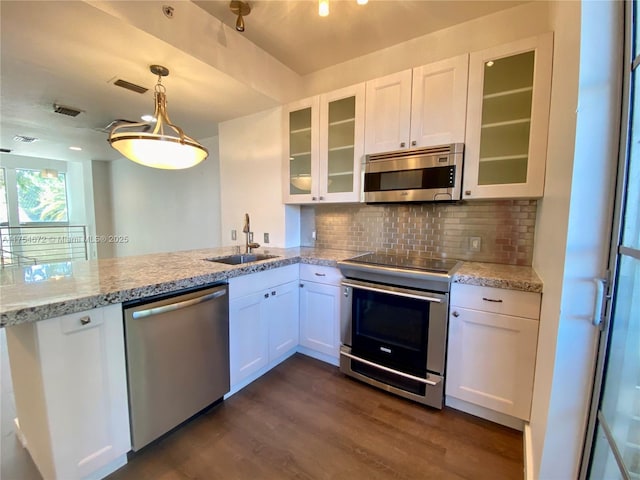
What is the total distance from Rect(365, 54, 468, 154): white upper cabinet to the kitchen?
0.36 meters

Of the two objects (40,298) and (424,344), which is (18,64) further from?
(424,344)

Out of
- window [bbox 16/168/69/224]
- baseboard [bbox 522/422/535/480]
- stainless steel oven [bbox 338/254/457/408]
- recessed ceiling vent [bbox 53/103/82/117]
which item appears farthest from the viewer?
window [bbox 16/168/69/224]

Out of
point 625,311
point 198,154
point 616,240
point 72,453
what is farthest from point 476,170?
point 72,453

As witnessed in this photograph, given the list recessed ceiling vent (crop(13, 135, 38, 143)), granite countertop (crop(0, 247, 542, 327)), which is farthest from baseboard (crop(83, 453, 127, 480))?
recessed ceiling vent (crop(13, 135, 38, 143))

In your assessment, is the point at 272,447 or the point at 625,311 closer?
the point at 625,311

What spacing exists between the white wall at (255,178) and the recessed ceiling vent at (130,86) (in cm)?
97

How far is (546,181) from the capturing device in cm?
159

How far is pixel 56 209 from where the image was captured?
620cm

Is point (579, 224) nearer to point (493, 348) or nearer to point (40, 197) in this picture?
point (493, 348)

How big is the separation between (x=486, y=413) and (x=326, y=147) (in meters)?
2.34

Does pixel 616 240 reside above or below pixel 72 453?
above

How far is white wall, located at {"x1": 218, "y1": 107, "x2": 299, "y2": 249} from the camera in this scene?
2801 mm

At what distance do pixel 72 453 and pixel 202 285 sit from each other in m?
0.87

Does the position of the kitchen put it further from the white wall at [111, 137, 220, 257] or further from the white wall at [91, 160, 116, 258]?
the white wall at [91, 160, 116, 258]
